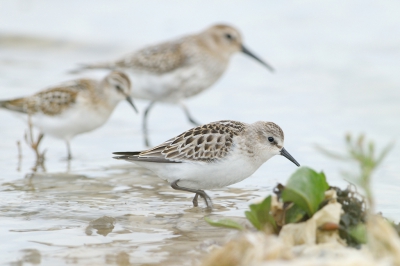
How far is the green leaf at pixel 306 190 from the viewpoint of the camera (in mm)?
4457

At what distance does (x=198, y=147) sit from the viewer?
615cm

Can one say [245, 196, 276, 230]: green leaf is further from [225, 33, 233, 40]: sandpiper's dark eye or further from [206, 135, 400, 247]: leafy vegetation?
[225, 33, 233, 40]: sandpiper's dark eye

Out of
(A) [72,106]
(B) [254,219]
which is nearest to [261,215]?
(B) [254,219]

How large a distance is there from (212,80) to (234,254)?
24.6 feet

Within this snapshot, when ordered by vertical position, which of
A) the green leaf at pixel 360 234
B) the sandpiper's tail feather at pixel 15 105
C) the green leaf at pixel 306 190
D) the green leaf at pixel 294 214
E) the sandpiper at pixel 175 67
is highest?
the sandpiper at pixel 175 67

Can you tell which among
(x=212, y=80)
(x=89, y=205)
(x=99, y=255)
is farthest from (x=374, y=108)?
(x=99, y=255)

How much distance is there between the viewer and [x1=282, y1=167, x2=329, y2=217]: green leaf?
446cm

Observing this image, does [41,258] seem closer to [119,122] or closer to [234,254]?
[234,254]

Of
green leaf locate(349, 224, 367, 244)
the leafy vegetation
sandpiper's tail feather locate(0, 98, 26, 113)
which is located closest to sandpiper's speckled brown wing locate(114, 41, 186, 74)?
sandpiper's tail feather locate(0, 98, 26, 113)

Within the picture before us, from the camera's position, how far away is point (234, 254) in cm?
348

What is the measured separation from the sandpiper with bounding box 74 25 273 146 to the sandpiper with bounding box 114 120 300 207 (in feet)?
12.1

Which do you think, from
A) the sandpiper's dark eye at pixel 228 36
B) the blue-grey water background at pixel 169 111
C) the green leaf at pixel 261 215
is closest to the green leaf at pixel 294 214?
the green leaf at pixel 261 215

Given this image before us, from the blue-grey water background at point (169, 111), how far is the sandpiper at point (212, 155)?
25cm

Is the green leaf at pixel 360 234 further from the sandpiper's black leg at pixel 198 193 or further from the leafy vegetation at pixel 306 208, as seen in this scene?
the sandpiper's black leg at pixel 198 193
